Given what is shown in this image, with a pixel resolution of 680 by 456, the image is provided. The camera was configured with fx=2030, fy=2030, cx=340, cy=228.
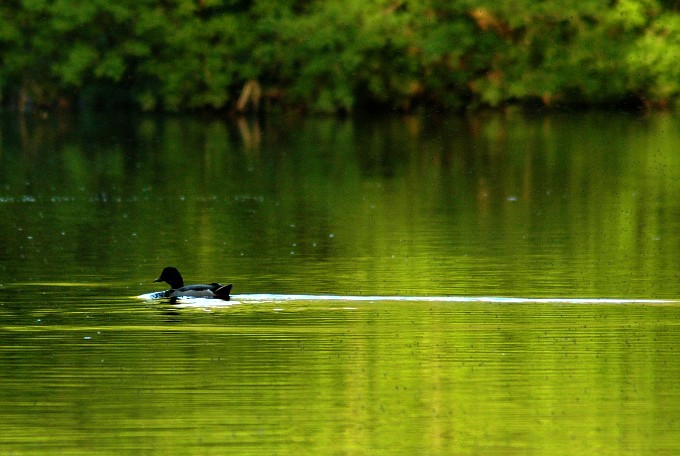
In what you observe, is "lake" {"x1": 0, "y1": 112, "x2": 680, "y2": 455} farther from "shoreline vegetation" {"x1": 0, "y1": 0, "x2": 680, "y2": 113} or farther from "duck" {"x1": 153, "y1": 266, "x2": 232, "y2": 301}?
"shoreline vegetation" {"x1": 0, "y1": 0, "x2": 680, "y2": 113}

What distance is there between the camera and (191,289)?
18.5 m

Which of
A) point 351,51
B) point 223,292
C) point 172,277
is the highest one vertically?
point 351,51

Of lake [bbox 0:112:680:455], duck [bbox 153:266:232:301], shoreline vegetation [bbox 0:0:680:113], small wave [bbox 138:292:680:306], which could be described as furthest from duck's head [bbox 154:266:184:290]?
shoreline vegetation [bbox 0:0:680:113]

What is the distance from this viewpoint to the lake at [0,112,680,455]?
12.6m

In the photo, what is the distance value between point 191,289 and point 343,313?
163 cm

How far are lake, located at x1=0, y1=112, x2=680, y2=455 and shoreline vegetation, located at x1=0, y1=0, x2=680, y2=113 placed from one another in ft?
109

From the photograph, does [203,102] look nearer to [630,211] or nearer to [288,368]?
[630,211]

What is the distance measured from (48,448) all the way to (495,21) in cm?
6378

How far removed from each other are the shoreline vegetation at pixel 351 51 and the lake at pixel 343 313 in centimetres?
3309

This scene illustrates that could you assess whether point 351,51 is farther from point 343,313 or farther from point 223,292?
point 343,313

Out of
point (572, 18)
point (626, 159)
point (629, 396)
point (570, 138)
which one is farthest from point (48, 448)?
point (572, 18)

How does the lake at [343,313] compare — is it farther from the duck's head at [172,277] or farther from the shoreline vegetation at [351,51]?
the shoreline vegetation at [351,51]

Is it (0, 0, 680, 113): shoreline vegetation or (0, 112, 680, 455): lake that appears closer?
(0, 112, 680, 455): lake

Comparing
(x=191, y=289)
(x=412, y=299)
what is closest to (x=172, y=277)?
(x=191, y=289)
